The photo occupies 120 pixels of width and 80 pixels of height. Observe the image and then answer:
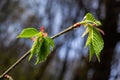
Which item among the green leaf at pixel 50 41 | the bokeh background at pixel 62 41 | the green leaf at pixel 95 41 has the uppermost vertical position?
the green leaf at pixel 50 41

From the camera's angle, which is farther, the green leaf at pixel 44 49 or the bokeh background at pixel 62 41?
the bokeh background at pixel 62 41

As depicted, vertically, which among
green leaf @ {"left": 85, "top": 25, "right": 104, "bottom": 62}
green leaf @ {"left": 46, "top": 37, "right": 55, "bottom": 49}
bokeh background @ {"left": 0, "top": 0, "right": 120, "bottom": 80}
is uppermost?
green leaf @ {"left": 46, "top": 37, "right": 55, "bottom": 49}

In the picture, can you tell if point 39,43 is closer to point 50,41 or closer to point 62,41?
point 50,41

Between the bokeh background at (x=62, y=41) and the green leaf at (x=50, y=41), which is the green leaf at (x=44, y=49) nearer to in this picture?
the green leaf at (x=50, y=41)

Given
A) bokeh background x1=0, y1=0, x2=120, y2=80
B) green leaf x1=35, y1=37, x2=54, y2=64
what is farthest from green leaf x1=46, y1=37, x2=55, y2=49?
bokeh background x1=0, y1=0, x2=120, y2=80

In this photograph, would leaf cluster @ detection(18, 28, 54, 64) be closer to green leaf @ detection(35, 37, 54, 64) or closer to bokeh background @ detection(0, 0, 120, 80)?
green leaf @ detection(35, 37, 54, 64)

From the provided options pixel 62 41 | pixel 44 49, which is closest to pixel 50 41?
pixel 44 49

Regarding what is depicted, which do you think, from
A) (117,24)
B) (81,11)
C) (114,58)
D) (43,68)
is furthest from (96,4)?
(43,68)

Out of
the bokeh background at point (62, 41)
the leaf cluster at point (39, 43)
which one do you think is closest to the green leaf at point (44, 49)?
the leaf cluster at point (39, 43)
